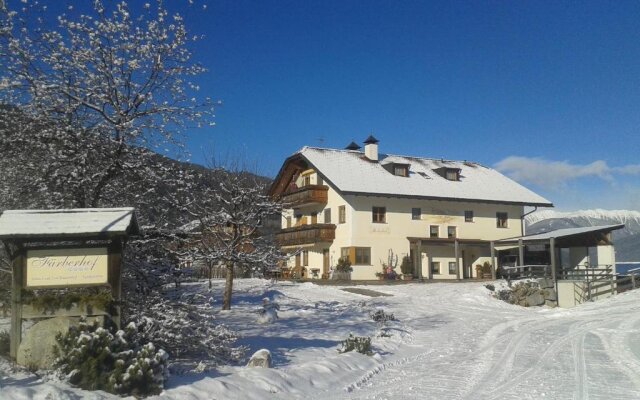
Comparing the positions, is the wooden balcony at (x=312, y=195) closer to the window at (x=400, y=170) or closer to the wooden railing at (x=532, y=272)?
the window at (x=400, y=170)

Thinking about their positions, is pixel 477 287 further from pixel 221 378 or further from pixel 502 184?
pixel 221 378

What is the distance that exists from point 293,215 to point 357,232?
9557 millimetres

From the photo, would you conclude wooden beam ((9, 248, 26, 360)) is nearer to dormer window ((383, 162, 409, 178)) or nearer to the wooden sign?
the wooden sign

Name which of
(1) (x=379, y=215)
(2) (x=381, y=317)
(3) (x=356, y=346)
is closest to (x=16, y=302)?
(3) (x=356, y=346)

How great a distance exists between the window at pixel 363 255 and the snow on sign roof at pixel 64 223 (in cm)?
2850

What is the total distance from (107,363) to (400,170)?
35299 mm

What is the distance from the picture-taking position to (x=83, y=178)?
39.8 feet

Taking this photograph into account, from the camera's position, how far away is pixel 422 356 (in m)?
13.7

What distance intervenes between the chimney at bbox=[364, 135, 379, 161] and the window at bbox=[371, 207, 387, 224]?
6.36 m

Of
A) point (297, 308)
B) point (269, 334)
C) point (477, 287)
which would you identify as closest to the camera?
point (269, 334)

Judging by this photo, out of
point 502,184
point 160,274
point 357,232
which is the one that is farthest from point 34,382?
point 502,184

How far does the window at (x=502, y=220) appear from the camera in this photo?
4281cm

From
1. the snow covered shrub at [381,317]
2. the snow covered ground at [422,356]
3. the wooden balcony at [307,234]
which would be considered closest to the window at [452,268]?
Answer: the wooden balcony at [307,234]

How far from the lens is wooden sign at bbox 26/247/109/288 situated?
830cm
